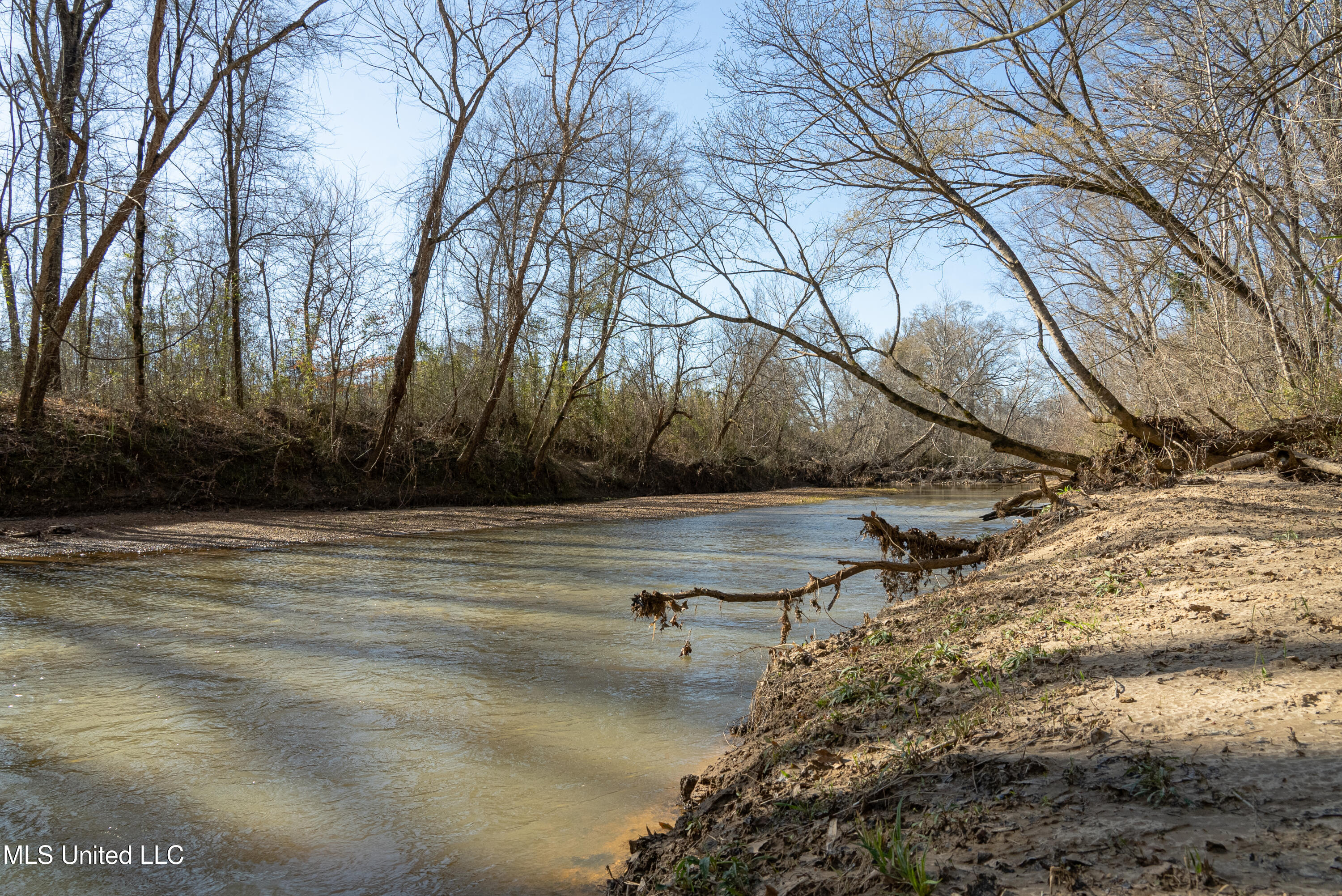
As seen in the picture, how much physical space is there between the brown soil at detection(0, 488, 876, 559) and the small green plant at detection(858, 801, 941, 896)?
33.8ft

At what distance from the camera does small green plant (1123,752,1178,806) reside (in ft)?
5.80

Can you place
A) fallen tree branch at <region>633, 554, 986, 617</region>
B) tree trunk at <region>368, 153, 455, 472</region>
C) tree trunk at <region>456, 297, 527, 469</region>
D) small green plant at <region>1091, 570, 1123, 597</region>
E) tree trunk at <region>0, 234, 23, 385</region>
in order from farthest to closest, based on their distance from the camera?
tree trunk at <region>456, 297, 527, 469</region>
tree trunk at <region>368, 153, 455, 472</region>
tree trunk at <region>0, 234, 23, 385</region>
fallen tree branch at <region>633, 554, 986, 617</region>
small green plant at <region>1091, 570, 1123, 597</region>

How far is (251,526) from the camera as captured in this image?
11.7 metres

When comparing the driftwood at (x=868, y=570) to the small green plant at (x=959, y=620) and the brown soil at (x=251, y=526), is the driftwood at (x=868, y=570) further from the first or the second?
the brown soil at (x=251, y=526)

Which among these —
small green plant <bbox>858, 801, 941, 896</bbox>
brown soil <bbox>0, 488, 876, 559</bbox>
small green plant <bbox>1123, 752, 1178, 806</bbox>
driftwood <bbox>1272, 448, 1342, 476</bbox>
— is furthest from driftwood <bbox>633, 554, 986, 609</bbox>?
brown soil <bbox>0, 488, 876, 559</bbox>

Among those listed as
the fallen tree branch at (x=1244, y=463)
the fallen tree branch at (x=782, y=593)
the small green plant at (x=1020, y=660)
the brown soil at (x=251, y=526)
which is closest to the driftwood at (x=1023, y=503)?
the fallen tree branch at (x=1244, y=463)

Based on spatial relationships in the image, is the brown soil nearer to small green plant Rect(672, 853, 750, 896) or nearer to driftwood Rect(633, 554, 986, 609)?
driftwood Rect(633, 554, 986, 609)

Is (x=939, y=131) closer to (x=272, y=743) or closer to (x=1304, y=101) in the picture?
(x=1304, y=101)

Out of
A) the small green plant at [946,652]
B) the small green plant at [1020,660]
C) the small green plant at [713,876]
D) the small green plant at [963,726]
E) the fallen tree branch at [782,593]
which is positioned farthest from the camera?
the fallen tree branch at [782,593]

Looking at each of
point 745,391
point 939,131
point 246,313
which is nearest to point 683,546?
point 939,131

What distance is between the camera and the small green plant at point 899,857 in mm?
1621

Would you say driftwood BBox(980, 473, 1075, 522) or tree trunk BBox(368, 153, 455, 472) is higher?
tree trunk BBox(368, 153, 455, 472)

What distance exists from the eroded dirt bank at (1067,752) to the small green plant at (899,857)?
1 cm

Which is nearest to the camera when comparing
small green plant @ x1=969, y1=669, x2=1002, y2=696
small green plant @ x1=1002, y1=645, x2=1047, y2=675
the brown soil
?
small green plant @ x1=969, y1=669, x2=1002, y2=696
